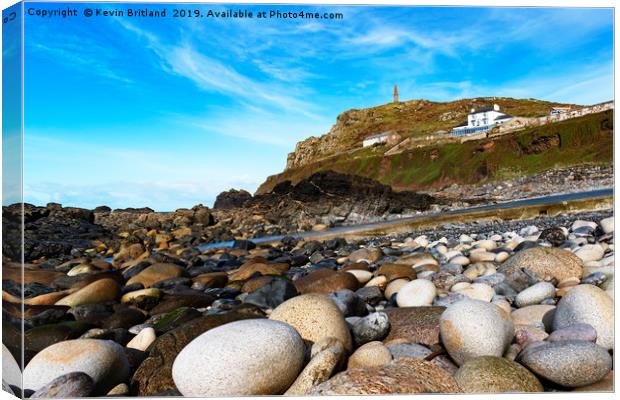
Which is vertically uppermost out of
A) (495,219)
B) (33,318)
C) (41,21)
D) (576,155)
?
(41,21)

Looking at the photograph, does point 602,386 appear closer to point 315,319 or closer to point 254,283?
point 315,319

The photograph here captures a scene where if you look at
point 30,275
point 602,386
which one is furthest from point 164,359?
point 602,386

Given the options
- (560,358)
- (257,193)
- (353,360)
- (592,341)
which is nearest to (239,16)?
(257,193)

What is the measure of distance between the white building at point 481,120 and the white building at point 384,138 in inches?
31.1

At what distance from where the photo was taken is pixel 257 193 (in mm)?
5617

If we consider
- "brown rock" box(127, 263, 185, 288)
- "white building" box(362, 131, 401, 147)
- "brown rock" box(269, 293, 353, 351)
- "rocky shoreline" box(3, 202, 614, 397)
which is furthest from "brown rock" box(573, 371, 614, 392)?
"brown rock" box(127, 263, 185, 288)

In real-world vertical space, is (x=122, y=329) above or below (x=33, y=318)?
below

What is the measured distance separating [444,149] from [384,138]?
746mm

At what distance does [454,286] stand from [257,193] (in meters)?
2.63

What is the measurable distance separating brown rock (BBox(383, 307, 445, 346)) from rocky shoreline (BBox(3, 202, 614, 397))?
13 mm

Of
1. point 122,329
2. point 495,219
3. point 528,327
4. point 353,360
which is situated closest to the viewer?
point 353,360

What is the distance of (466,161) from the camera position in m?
6.02

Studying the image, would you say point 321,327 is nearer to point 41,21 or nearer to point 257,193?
point 257,193

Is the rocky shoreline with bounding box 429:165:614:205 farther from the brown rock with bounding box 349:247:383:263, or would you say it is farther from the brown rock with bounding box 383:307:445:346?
the brown rock with bounding box 383:307:445:346
